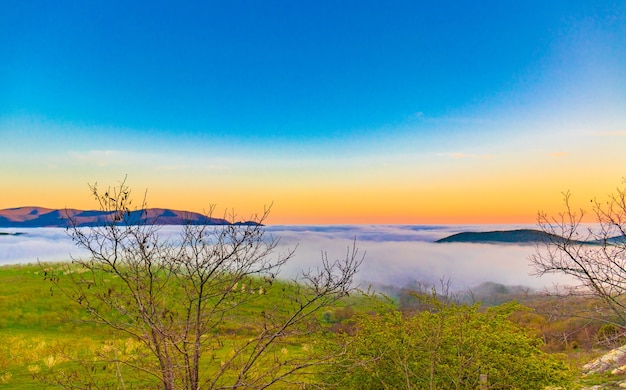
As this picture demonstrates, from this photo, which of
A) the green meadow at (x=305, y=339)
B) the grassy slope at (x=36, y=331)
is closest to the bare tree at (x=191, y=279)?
the green meadow at (x=305, y=339)

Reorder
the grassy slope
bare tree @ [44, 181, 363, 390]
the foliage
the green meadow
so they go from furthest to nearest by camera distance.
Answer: the grassy slope, the foliage, the green meadow, bare tree @ [44, 181, 363, 390]

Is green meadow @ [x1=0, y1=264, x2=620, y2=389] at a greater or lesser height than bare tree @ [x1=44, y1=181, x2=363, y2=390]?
lesser

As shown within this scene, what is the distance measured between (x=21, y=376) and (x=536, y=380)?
956 inches

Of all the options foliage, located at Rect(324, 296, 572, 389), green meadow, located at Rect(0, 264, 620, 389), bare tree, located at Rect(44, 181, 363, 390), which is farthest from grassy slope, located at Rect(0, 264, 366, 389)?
→ bare tree, located at Rect(44, 181, 363, 390)

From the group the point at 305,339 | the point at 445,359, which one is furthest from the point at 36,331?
the point at 445,359

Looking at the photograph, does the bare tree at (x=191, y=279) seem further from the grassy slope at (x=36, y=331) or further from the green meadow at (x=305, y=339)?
the grassy slope at (x=36, y=331)

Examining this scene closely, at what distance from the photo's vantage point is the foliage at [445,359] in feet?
37.6

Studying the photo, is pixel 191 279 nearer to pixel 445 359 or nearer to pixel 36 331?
pixel 445 359

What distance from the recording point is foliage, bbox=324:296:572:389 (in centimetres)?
1146

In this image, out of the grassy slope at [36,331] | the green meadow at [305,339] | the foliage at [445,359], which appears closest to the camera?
the green meadow at [305,339]

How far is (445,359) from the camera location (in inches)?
476

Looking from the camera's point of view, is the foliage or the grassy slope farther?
the grassy slope

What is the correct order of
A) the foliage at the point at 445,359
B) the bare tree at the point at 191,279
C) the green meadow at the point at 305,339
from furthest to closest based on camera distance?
the foliage at the point at 445,359, the green meadow at the point at 305,339, the bare tree at the point at 191,279

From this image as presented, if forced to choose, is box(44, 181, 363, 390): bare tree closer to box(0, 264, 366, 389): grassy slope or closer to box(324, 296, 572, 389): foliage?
box(324, 296, 572, 389): foliage
